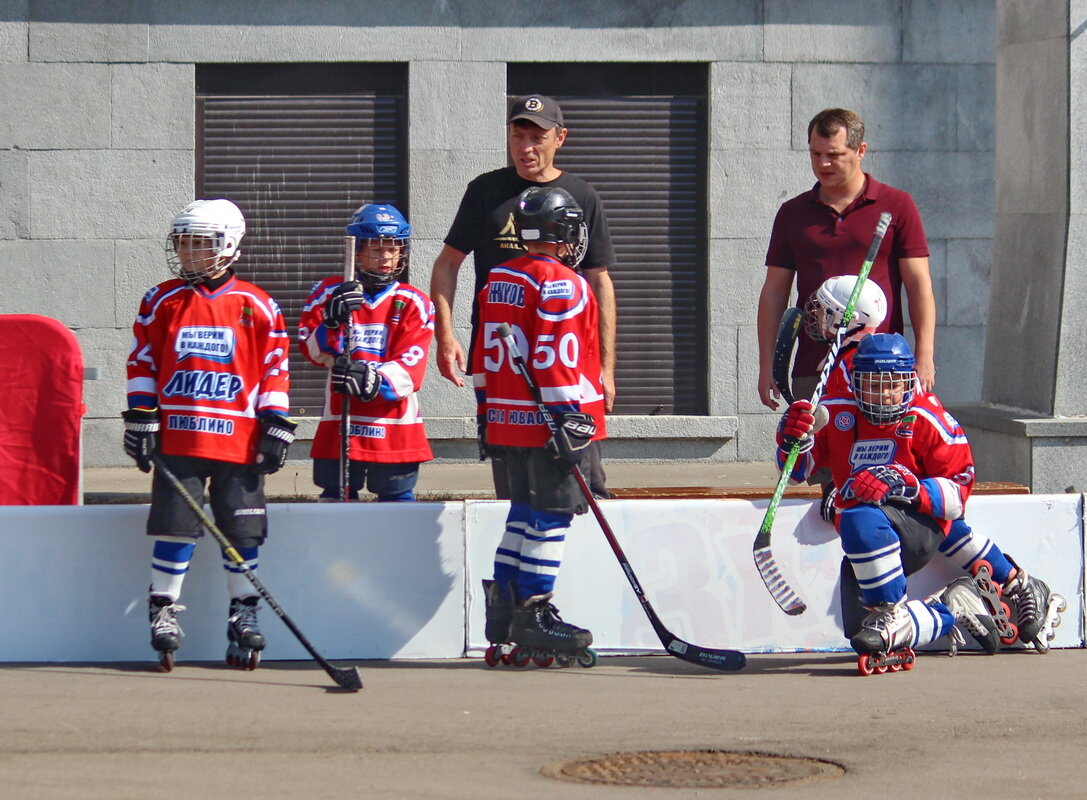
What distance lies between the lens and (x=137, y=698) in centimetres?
620

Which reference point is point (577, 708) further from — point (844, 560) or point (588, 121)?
point (588, 121)

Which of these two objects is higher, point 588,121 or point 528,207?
point 588,121

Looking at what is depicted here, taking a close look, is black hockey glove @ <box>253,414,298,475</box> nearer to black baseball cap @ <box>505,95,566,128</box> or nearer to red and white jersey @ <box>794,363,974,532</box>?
black baseball cap @ <box>505,95,566,128</box>

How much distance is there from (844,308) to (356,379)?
1989 millimetres

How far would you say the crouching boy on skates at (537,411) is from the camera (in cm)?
667

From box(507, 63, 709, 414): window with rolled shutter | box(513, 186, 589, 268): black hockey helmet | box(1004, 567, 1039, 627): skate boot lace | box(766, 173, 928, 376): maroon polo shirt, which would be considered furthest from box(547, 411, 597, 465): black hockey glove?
box(507, 63, 709, 414): window with rolled shutter

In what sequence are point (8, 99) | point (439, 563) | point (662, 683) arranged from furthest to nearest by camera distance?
point (8, 99), point (439, 563), point (662, 683)

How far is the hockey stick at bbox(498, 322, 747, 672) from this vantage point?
6699 mm

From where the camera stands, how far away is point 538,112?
734 cm

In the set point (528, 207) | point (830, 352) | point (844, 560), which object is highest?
point (528, 207)

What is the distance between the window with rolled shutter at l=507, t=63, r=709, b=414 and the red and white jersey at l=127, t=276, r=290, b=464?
6.24m

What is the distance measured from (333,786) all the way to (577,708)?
1.31 metres

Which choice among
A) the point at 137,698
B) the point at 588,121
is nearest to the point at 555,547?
the point at 137,698

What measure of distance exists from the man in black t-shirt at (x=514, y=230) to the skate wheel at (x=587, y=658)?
79cm
